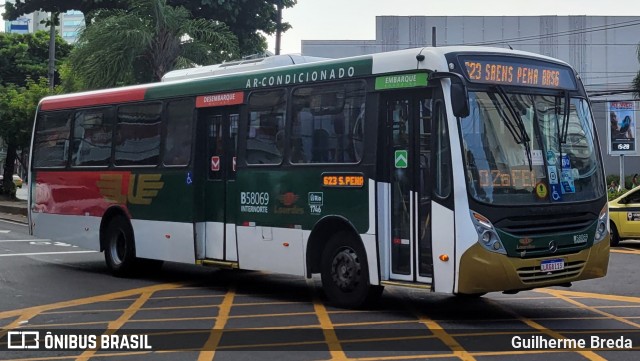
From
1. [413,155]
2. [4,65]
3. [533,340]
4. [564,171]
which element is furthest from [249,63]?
[4,65]

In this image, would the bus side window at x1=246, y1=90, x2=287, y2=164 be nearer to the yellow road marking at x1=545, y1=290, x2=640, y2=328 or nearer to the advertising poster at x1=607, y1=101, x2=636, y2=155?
the yellow road marking at x1=545, y1=290, x2=640, y2=328

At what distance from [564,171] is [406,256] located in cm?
209

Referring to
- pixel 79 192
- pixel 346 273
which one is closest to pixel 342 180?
pixel 346 273

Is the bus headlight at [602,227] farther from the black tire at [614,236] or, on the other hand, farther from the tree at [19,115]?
the tree at [19,115]

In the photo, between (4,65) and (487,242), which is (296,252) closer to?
(487,242)

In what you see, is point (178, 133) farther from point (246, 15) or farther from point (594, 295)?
point (246, 15)

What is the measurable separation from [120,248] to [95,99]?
2760 mm

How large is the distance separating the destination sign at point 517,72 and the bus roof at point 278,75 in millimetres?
121

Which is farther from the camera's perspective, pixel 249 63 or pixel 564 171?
pixel 249 63

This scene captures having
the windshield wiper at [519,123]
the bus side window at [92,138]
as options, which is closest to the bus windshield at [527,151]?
the windshield wiper at [519,123]

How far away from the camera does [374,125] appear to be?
10.7m

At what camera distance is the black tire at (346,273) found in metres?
10.8

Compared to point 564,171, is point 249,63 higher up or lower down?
higher up

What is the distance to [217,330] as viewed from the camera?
379 inches
